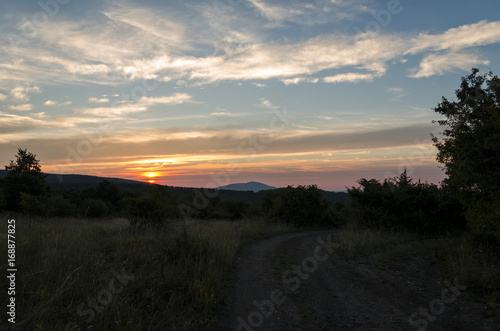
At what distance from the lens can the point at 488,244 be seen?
905 centimetres

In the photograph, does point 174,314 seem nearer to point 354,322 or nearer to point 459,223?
point 354,322

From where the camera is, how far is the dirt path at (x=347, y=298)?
566cm

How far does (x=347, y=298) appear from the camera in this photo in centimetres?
697

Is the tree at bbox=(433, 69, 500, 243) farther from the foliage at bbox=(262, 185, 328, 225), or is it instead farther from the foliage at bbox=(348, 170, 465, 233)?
the foliage at bbox=(262, 185, 328, 225)

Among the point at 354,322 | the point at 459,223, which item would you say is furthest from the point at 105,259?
the point at 459,223

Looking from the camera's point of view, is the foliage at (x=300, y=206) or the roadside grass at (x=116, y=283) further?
the foliage at (x=300, y=206)

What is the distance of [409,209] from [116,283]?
55.1 ft

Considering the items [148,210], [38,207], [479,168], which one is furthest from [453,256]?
[38,207]

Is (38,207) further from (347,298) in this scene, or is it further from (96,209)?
(347,298)

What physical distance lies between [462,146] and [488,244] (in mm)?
3067

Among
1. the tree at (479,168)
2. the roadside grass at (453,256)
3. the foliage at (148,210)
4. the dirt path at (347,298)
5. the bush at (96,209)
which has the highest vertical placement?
the tree at (479,168)

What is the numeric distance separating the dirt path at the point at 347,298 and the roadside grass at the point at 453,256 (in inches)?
12.4

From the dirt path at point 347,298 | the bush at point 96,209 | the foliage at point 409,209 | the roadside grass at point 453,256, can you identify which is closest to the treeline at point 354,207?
the foliage at point 409,209

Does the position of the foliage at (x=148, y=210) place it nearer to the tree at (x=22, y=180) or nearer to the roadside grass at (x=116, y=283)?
the roadside grass at (x=116, y=283)
